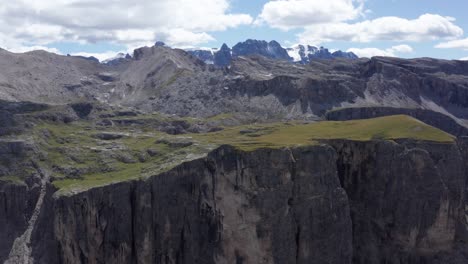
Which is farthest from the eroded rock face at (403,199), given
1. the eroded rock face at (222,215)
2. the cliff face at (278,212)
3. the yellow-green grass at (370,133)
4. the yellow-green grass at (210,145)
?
the eroded rock face at (222,215)

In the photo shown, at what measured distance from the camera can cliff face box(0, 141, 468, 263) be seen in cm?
13462

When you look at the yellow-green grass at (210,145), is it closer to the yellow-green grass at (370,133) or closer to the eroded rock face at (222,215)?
the yellow-green grass at (370,133)

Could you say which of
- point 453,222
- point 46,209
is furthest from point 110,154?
point 453,222

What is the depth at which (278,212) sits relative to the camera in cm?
13338

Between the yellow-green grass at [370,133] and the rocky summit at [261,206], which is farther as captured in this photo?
the yellow-green grass at [370,133]

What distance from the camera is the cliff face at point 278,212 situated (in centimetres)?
13462

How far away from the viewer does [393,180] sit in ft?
510

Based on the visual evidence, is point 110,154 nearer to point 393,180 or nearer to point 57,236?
point 57,236

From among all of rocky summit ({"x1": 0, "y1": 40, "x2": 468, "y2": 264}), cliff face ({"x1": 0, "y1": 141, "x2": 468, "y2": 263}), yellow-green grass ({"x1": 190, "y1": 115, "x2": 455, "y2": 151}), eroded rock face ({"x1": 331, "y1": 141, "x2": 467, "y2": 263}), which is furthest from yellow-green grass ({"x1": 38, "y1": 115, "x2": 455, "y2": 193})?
cliff face ({"x1": 0, "y1": 141, "x2": 468, "y2": 263})

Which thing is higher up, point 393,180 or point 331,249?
point 393,180

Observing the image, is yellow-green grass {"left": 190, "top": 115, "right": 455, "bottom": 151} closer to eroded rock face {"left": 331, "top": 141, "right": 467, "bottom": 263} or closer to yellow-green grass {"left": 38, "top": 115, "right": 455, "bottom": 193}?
yellow-green grass {"left": 38, "top": 115, "right": 455, "bottom": 193}

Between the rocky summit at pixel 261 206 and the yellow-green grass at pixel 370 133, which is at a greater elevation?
the yellow-green grass at pixel 370 133

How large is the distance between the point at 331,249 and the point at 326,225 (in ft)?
19.6

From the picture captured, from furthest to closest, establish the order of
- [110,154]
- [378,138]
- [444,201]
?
[110,154], [378,138], [444,201]
